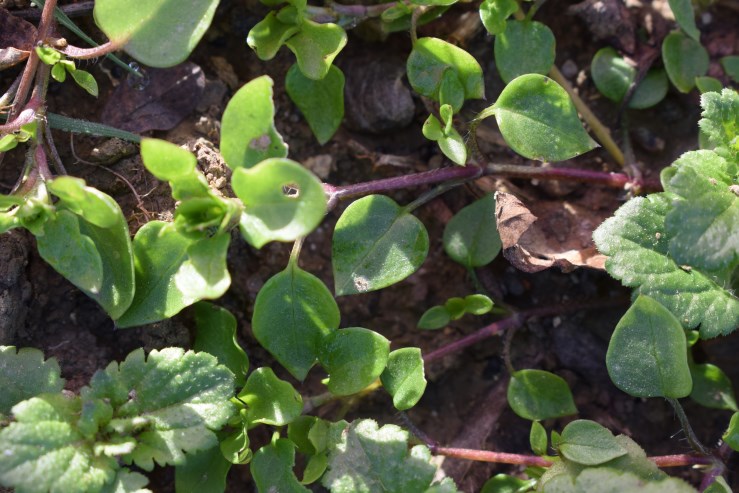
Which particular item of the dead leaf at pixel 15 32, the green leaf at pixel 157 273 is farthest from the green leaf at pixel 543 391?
the dead leaf at pixel 15 32

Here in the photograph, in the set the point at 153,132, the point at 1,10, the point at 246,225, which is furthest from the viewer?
the point at 153,132

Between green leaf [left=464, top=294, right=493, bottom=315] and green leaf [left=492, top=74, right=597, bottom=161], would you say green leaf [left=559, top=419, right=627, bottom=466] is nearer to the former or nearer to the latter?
green leaf [left=464, top=294, right=493, bottom=315]

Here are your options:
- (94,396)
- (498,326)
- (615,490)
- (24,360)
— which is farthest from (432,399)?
(24,360)

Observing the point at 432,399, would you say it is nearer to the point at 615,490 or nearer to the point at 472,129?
the point at 615,490

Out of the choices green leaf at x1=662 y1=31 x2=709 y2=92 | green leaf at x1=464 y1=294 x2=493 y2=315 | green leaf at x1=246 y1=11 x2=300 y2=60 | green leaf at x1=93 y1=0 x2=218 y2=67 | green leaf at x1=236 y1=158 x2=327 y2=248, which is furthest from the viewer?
green leaf at x1=662 y1=31 x2=709 y2=92

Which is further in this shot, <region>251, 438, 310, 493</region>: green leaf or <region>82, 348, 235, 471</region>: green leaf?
<region>251, 438, 310, 493</region>: green leaf

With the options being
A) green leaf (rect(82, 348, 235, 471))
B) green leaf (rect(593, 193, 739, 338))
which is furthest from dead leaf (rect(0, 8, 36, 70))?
green leaf (rect(593, 193, 739, 338))
